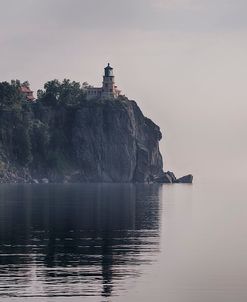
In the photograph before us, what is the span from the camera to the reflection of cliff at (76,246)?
64.9 m

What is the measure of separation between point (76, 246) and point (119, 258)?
9705 millimetres

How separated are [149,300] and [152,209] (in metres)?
99.8

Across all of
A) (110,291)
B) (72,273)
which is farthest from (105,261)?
(110,291)

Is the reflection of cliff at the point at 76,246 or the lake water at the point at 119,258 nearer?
the lake water at the point at 119,258

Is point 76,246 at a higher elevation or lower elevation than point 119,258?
higher

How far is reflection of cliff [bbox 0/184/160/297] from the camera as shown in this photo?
213 ft

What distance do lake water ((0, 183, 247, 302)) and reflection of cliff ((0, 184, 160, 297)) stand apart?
0.07m

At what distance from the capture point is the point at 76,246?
86875mm

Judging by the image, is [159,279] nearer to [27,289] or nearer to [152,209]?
[27,289]

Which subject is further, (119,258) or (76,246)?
(76,246)

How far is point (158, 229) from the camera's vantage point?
11162cm

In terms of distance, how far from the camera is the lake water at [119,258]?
61125 millimetres

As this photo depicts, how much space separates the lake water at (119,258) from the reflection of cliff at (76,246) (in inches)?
2.8

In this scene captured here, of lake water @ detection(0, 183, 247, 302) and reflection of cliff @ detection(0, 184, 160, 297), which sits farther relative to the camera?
reflection of cliff @ detection(0, 184, 160, 297)
